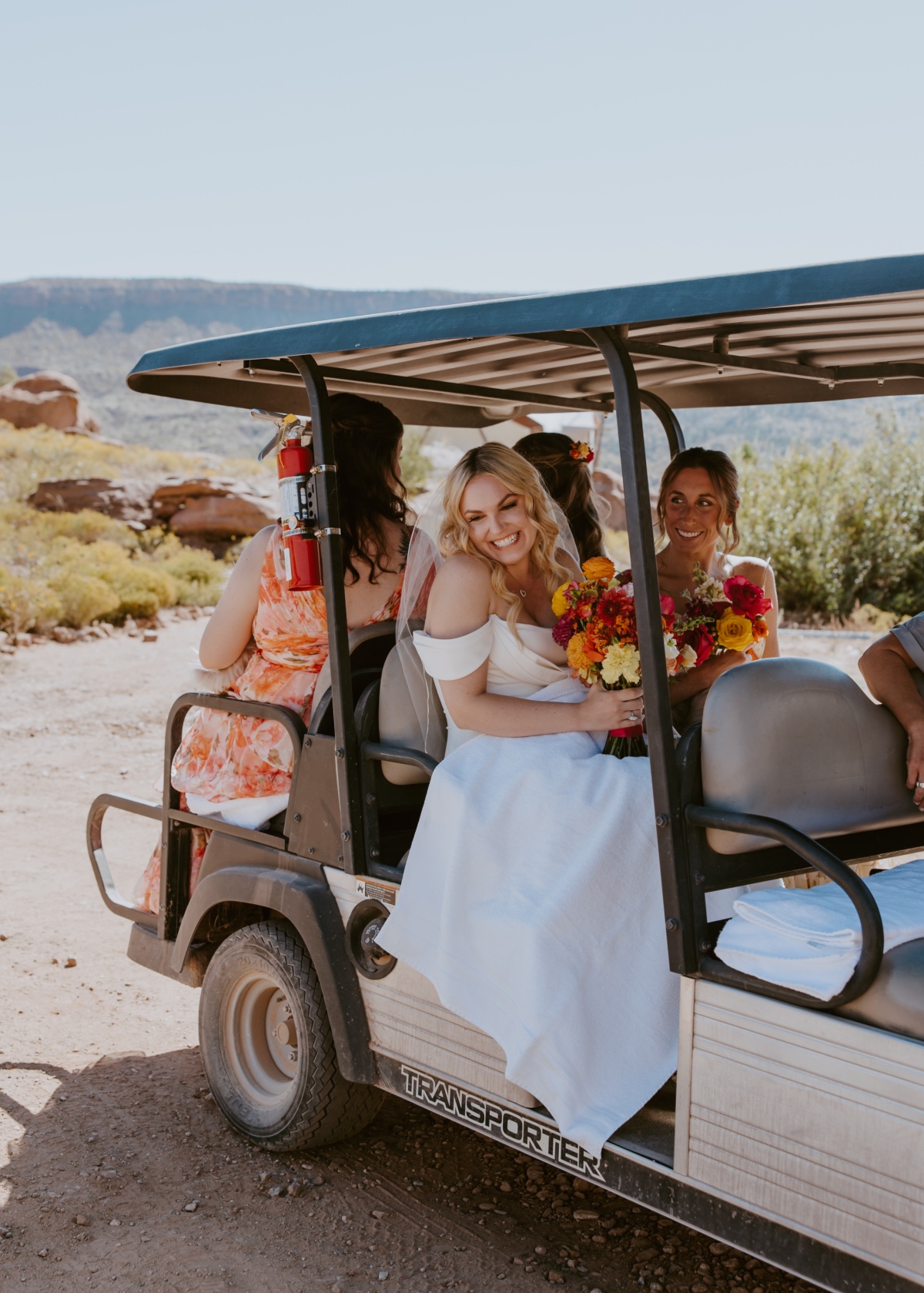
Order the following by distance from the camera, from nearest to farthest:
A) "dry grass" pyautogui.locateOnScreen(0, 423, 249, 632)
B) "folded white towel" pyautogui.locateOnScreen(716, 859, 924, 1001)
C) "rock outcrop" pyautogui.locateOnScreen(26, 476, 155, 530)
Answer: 1. "folded white towel" pyautogui.locateOnScreen(716, 859, 924, 1001)
2. "dry grass" pyautogui.locateOnScreen(0, 423, 249, 632)
3. "rock outcrop" pyautogui.locateOnScreen(26, 476, 155, 530)

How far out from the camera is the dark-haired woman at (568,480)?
3871 millimetres

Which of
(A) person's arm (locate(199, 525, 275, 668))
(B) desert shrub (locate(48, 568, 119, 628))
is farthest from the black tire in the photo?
(B) desert shrub (locate(48, 568, 119, 628))

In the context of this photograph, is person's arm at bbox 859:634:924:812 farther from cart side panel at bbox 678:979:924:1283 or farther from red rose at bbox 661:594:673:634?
cart side panel at bbox 678:979:924:1283

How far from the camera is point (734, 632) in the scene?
2811mm

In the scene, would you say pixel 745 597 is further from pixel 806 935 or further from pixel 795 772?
pixel 806 935

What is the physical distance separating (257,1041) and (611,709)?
150 cm

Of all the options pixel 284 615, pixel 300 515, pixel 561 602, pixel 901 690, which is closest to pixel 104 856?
pixel 284 615

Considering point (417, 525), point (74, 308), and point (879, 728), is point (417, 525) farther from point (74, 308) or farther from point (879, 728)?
point (74, 308)

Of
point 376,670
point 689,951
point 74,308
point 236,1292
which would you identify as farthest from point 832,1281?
point 74,308

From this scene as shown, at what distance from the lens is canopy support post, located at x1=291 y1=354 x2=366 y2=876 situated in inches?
116

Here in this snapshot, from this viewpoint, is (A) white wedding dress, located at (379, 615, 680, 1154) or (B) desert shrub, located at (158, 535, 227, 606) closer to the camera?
(A) white wedding dress, located at (379, 615, 680, 1154)

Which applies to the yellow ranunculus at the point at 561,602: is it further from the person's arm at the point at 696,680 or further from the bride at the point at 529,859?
the person's arm at the point at 696,680

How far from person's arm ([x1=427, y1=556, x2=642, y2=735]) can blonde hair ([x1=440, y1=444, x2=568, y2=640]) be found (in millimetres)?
54

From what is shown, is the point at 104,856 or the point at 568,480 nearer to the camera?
the point at 568,480
